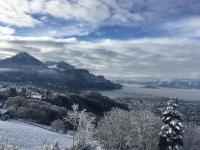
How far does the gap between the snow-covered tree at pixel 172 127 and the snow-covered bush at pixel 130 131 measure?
44.3 ft

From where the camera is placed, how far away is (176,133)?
5375cm

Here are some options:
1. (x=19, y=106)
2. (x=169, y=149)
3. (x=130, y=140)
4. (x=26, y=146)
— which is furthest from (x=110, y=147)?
(x=19, y=106)

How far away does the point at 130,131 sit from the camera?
75.4 metres

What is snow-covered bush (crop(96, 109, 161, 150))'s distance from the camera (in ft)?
229

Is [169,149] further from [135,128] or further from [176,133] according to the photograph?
[135,128]

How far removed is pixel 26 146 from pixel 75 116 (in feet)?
48.5

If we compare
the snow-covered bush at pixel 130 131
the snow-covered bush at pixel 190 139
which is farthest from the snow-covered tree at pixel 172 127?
the snow-covered bush at pixel 190 139

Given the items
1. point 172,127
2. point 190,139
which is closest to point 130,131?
point 190,139

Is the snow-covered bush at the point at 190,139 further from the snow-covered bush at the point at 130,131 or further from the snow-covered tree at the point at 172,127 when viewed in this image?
the snow-covered tree at the point at 172,127

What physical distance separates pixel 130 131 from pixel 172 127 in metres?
22.5

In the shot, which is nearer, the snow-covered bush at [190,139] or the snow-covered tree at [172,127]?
the snow-covered tree at [172,127]

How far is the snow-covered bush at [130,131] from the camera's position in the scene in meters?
69.9

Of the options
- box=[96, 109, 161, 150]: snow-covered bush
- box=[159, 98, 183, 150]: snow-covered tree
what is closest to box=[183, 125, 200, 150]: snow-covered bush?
box=[96, 109, 161, 150]: snow-covered bush

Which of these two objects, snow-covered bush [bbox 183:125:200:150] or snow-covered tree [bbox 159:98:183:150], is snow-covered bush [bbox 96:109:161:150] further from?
snow-covered tree [bbox 159:98:183:150]
